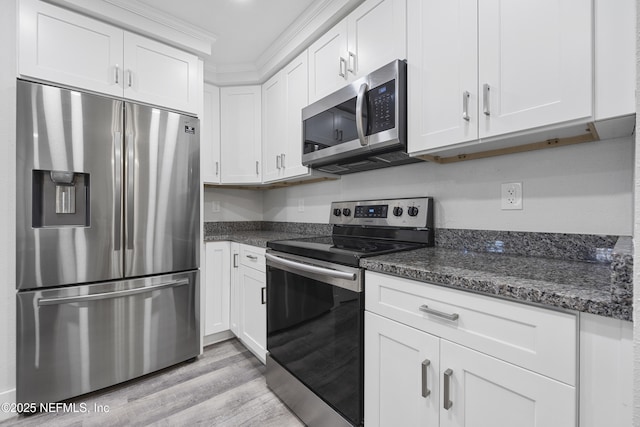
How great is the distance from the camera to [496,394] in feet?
2.69

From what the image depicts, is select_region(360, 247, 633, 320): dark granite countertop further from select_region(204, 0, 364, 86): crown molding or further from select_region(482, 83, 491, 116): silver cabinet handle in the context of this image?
select_region(204, 0, 364, 86): crown molding

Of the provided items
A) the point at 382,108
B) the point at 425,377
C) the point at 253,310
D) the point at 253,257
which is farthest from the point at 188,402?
the point at 382,108

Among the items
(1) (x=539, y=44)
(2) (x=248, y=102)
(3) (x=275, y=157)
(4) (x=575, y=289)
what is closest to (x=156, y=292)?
(3) (x=275, y=157)

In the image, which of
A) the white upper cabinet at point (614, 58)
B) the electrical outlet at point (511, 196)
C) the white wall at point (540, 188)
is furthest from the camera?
the electrical outlet at point (511, 196)

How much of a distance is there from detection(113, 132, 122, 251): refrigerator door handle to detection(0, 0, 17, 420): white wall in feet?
1.52

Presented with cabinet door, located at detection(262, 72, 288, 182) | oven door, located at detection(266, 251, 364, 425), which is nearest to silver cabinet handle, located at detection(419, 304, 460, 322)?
oven door, located at detection(266, 251, 364, 425)

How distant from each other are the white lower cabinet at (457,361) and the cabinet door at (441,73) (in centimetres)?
69

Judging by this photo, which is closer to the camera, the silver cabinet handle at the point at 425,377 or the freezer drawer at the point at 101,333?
the silver cabinet handle at the point at 425,377

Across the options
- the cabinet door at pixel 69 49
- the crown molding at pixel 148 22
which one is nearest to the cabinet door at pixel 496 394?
the cabinet door at pixel 69 49

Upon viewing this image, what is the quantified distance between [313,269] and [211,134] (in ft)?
6.27

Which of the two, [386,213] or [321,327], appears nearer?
[321,327]

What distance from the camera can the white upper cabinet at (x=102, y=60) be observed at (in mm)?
1605

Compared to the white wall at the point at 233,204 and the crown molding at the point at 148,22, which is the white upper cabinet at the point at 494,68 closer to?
the crown molding at the point at 148,22

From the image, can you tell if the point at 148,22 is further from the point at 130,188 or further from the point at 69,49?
the point at 130,188
